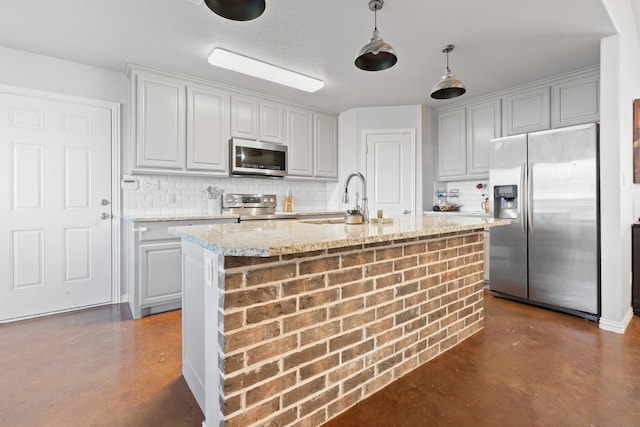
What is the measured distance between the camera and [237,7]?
1.43 metres

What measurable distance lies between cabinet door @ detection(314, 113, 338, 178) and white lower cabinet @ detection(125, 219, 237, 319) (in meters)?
2.08

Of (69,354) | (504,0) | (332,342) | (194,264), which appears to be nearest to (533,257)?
(504,0)

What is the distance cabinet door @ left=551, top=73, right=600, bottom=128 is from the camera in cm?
311

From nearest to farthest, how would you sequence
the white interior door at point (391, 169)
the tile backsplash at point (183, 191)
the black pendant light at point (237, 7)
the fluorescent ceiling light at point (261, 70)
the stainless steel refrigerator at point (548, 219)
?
1. the black pendant light at point (237, 7)
2. the stainless steel refrigerator at point (548, 219)
3. the fluorescent ceiling light at point (261, 70)
4. the tile backsplash at point (183, 191)
5. the white interior door at point (391, 169)

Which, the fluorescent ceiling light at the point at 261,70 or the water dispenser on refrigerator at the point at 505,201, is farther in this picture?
the water dispenser on refrigerator at the point at 505,201

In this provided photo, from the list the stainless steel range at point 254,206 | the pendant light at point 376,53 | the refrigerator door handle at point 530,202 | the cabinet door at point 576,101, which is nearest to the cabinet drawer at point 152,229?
the stainless steel range at point 254,206

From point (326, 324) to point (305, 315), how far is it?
14cm

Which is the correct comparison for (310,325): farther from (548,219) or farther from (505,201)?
(505,201)

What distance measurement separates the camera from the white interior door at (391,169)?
14.1ft

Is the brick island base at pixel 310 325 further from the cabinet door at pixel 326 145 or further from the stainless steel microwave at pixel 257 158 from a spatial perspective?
the cabinet door at pixel 326 145

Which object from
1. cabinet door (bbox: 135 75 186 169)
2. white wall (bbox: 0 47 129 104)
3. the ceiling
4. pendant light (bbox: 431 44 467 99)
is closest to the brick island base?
pendant light (bbox: 431 44 467 99)

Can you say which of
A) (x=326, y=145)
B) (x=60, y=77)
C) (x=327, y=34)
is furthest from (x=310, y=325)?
(x=326, y=145)

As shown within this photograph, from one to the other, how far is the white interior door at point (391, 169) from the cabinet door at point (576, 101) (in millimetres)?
1558

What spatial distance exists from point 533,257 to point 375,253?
2296 millimetres
